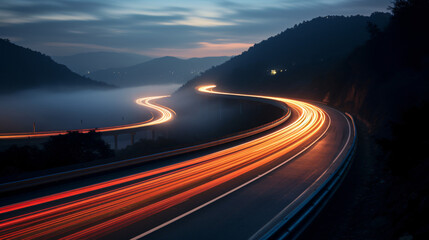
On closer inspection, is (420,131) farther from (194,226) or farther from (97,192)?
(97,192)

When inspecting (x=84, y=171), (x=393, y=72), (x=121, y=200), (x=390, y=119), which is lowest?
(x=121, y=200)

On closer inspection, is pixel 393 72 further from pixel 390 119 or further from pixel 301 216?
pixel 301 216

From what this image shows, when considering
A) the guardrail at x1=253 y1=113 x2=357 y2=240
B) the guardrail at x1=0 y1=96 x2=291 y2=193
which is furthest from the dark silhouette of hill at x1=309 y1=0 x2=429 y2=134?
the guardrail at x1=0 y1=96 x2=291 y2=193

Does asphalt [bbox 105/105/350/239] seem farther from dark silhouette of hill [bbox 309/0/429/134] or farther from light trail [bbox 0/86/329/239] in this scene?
dark silhouette of hill [bbox 309/0/429/134]

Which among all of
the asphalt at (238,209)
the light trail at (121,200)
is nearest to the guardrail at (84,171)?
the light trail at (121,200)

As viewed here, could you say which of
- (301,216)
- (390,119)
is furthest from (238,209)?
(390,119)

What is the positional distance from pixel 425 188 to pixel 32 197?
15.5 metres

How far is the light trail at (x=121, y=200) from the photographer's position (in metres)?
10.0

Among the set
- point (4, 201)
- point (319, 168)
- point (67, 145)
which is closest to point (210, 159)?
point (319, 168)

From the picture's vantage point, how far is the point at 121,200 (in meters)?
12.7

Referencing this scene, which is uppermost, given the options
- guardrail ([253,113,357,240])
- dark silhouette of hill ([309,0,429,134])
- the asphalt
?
dark silhouette of hill ([309,0,429,134])

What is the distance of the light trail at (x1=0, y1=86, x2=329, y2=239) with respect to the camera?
32.9ft

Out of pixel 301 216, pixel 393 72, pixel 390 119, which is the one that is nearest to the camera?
pixel 301 216

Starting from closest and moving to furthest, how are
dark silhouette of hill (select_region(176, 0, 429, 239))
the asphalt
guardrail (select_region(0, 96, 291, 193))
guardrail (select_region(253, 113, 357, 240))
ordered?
guardrail (select_region(253, 113, 357, 240)) < the asphalt < dark silhouette of hill (select_region(176, 0, 429, 239)) < guardrail (select_region(0, 96, 291, 193))
